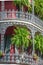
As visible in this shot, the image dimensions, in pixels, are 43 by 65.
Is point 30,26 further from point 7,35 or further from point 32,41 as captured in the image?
point 7,35

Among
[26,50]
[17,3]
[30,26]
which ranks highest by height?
[17,3]

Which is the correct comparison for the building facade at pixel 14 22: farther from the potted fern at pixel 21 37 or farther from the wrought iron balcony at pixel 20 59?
the wrought iron balcony at pixel 20 59

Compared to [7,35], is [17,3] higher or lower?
higher

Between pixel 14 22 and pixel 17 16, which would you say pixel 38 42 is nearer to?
pixel 14 22

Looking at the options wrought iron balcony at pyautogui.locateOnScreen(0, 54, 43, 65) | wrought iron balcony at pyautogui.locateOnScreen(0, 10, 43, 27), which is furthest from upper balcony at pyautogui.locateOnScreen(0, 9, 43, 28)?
wrought iron balcony at pyautogui.locateOnScreen(0, 54, 43, 65)

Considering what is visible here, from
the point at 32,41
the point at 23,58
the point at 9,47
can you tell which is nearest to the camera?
the point at 23,58

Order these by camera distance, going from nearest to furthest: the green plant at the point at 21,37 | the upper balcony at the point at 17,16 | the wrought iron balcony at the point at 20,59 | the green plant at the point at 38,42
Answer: the wrought iron balcony at the point at 20,59
the green plant at the point at 21,37
the green plant at the point at 38,42
the upper balcony at the point at 17,16

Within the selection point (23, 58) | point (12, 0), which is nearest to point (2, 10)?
point (12, 0)

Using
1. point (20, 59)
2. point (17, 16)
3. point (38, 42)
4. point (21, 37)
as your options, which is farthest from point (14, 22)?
point (20, 59)

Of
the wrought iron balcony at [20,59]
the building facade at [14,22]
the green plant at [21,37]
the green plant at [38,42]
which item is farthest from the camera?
the building facade at [14,22]

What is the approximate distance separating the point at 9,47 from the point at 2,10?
246cm

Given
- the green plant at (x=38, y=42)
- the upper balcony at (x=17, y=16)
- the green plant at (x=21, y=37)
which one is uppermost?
the upper balcony at (x=17, y=16)

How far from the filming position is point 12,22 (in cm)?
1914

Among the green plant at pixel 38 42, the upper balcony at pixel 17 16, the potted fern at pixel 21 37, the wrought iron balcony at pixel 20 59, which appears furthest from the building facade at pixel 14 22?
the wrought iron balcony at pixel 20 59
